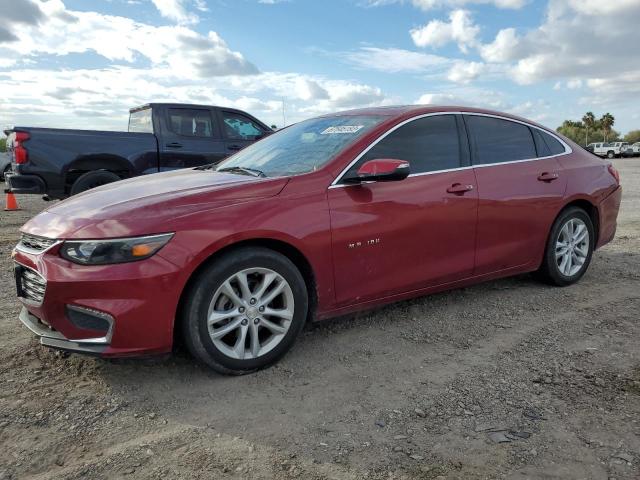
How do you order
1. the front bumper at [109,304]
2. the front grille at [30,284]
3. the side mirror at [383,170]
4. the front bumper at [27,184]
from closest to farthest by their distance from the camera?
the front bumper at [109,304] < the front grille at [30,284] < the side mirror at [383,170] < the front bumper at [27,184]

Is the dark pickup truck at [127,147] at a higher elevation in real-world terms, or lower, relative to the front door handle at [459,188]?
higher

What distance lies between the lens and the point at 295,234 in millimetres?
3207

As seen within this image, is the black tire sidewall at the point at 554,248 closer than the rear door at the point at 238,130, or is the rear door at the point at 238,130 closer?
the black tire sidewall at the point at 554,248

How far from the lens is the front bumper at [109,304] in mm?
2762

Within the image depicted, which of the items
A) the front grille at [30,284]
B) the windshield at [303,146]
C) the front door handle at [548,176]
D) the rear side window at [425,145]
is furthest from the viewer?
the front door handle at [548,176]

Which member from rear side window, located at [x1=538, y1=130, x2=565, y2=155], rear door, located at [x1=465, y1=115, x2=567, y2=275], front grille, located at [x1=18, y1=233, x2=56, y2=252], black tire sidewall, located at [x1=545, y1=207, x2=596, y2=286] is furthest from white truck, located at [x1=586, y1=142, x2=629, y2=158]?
front grille, located at [x1=18, y1=233, x2=56, y2=252]

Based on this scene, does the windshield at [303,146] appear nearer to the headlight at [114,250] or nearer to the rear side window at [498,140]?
the rear side window at [498,140]

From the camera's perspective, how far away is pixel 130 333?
282 cm

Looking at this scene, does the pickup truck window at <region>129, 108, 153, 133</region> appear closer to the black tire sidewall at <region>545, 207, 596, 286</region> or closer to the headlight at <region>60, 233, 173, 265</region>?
the headlight at <region>60, 233, 173, 265</region>

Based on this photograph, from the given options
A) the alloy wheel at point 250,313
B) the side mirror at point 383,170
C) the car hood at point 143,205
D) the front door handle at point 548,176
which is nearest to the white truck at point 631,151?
the front door handle at point 548,176

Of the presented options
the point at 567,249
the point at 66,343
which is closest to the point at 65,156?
the point at 66,343

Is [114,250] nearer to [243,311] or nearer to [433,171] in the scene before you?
[243,311]

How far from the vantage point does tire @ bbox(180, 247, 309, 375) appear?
295cm

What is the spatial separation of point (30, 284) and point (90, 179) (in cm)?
471
